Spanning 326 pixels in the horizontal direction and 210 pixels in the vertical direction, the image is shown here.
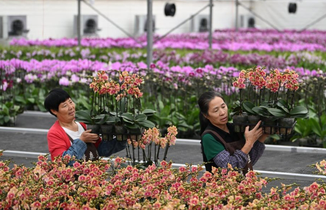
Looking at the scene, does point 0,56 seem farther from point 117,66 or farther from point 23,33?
point 23,33

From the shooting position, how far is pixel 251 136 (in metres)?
4.29

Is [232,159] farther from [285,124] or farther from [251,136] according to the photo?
[285,124]

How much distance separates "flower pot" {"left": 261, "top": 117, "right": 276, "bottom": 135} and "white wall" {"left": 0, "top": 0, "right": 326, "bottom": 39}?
34.2ft

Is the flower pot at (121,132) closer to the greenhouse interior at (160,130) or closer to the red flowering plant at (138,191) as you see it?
the greenhouse interior at (160,130)

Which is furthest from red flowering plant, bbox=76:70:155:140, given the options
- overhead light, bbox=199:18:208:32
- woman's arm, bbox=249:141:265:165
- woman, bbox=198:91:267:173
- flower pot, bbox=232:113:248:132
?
overhead light, bbox=199:18:208:32

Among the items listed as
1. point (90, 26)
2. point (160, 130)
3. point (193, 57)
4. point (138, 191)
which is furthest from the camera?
point (90, 26)

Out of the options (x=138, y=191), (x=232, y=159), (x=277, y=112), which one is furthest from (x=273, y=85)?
(x=138, y=191)

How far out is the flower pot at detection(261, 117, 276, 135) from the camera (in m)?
4.44

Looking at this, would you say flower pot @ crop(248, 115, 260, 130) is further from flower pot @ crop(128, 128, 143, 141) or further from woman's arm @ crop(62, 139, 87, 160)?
A: woman's arm @ crop(62, 139, 87, 160)

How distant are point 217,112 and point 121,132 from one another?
700 millimetres

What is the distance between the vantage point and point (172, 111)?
8.95 metres

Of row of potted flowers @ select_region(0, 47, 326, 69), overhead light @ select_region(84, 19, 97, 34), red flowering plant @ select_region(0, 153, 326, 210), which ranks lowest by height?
red flowering plant @ select_region(0, 153, 326, 210)

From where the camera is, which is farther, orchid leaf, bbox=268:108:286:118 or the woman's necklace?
the woman's necklace

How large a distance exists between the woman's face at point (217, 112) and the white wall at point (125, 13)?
1042 cm
